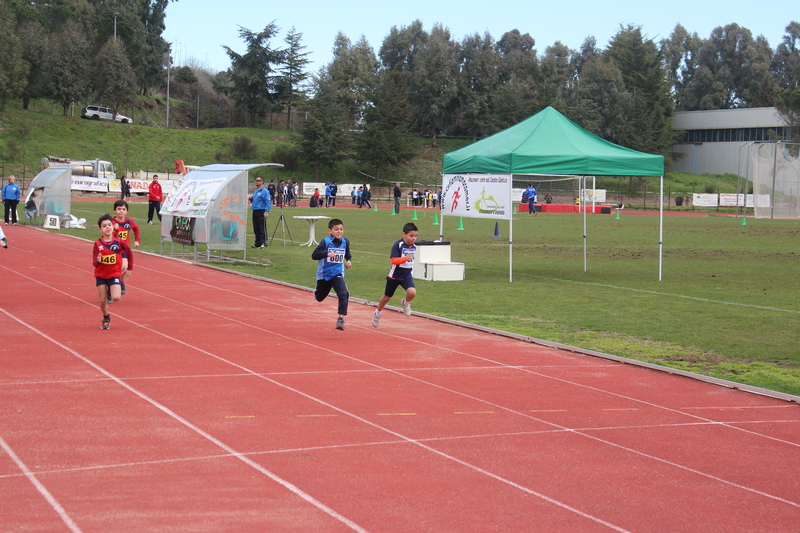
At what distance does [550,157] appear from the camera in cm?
1758

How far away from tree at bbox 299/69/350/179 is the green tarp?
209 ft

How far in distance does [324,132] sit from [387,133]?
24.0 ft

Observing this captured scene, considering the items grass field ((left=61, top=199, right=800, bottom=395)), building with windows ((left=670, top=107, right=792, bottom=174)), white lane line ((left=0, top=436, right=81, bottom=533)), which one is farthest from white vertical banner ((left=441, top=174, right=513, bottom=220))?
building with windows ((left=670, top=107, right=792, bottom=174))

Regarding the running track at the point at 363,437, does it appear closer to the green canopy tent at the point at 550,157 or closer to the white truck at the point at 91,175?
the green canopy tent at the point at 550,157

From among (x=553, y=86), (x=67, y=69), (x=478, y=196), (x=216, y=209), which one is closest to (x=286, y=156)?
(x=67, y=69)

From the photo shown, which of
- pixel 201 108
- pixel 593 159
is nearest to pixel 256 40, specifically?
pixel 201 108

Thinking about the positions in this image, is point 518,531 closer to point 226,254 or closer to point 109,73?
point 226,254

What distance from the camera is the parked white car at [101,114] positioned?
8119 centimetres

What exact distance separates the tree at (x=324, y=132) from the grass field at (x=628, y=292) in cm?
5030

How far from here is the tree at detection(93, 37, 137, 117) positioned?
3231 inches

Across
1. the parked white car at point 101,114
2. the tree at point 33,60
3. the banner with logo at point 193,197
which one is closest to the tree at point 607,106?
the parked white car at point 101,114

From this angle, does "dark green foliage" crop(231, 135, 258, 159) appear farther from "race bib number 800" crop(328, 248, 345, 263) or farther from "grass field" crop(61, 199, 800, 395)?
"race bib number 800" crop(328, 248, 345, 263)

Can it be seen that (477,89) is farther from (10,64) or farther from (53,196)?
(53,196)

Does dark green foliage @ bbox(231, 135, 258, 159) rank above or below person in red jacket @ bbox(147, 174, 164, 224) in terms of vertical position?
above
